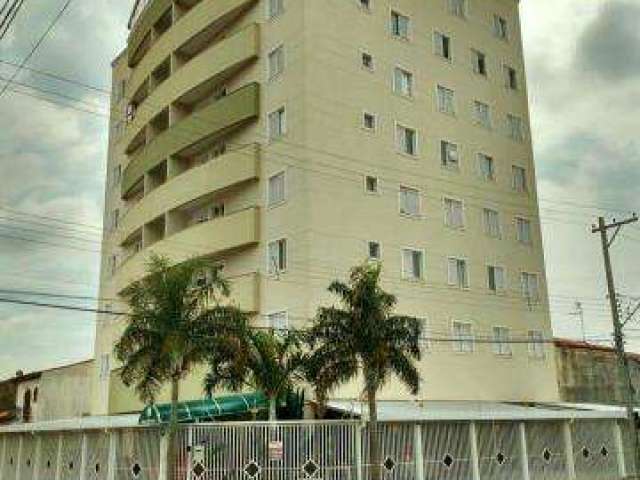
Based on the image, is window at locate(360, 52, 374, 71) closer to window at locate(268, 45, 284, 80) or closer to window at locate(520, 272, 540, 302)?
window at locate(268, 45, 284, 80)

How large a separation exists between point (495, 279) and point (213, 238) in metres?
16.1

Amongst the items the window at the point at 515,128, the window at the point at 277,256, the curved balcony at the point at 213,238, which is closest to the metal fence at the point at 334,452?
the window at the point at 277,256

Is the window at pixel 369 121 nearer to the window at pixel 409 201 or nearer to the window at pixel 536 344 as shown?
the window at pixel 409 201

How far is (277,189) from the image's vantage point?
40.7 metres

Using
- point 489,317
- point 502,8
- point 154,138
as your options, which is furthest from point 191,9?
point 489,317

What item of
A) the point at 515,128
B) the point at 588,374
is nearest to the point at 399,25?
the point at 515,128

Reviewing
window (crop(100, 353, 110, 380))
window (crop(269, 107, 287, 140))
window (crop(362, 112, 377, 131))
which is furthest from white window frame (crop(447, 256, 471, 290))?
window (crop(100, 353, 110, 380))

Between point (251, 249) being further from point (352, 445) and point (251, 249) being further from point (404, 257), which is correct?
point (352, 445)

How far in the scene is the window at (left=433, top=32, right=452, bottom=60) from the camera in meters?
47.6

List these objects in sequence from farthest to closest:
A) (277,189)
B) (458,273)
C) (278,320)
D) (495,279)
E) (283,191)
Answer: (495,279), (458,273), (277,189), (283,191), (278,320)

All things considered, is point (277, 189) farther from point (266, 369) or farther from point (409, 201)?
point (266, 369)

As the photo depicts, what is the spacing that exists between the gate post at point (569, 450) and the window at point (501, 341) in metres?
6.09

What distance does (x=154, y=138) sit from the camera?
165 ft

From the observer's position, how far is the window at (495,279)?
46094 mm
